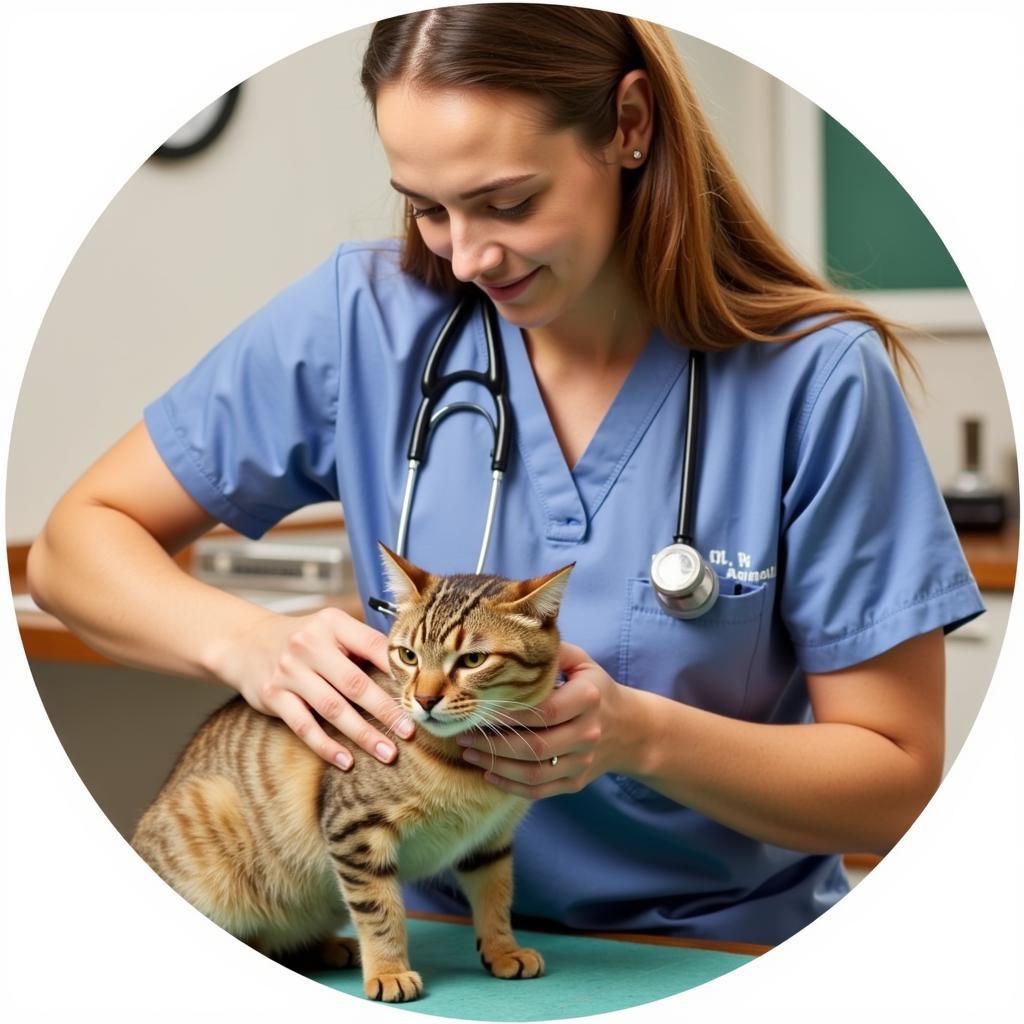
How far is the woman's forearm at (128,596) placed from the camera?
1.18 metres

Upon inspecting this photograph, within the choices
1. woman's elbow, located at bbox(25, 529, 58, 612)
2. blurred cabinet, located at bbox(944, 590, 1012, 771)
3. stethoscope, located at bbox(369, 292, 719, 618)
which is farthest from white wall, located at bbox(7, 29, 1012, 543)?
blurred cabinet, located at bbox(944, 590, 1012, 771)

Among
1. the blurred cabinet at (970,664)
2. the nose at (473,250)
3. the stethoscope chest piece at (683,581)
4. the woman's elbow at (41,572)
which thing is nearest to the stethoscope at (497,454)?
the stethoscope chest piece at (683,581)

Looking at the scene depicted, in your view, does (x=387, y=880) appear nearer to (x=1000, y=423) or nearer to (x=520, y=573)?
(x=520, y=573)

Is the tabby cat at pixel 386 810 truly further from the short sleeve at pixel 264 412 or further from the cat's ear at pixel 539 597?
the short sleeve at pixel 264 412

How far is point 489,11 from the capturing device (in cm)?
106

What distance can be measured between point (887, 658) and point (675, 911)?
32 cm

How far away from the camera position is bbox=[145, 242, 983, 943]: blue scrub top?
1.17 metres

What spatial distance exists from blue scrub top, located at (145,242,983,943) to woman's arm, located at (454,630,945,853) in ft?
0.18

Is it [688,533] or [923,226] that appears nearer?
[688,533]

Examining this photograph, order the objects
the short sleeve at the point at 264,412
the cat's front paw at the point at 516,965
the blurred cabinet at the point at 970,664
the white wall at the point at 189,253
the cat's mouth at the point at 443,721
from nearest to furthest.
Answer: the cat's mouth at the point at 443,721 → the cat's front paw at the point at 516,965 → the short sleeve at the point at 264,412 → the white wall at the point at 189,253 → the blurred cabinet at the point at 970,664

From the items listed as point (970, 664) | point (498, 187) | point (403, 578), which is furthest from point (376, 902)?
point (970, 664)

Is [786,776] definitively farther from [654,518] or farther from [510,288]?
[510,288]

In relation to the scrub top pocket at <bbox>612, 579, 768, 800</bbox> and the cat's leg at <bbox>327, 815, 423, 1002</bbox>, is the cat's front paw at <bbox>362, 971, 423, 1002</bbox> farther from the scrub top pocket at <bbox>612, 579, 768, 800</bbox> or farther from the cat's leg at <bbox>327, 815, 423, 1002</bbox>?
the scrub top pocket at <bbox>612, 579, 768, 800</bbox>

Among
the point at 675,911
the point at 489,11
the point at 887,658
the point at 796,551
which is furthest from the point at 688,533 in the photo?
the point at 489,11
